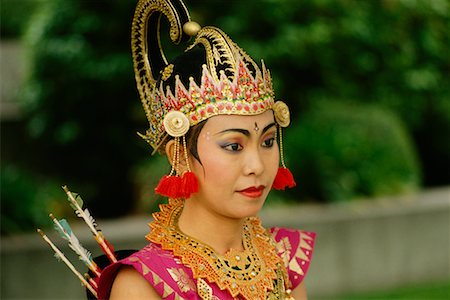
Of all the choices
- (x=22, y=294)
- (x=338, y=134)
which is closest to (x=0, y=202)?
(x=22, y=294)

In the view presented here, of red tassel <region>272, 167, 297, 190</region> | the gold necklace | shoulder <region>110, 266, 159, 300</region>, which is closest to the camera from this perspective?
shoulder <region>110, 266, 159, 300</region>

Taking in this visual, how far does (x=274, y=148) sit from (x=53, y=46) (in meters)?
6.23

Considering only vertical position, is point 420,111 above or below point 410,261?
above

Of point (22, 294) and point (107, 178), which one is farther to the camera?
point (107, 178)

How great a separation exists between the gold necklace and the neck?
2 cm

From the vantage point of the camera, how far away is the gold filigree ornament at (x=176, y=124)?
2959 millimetres

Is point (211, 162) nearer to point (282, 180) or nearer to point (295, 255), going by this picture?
point (282, 180)

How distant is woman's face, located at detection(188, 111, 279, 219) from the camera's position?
296 cm

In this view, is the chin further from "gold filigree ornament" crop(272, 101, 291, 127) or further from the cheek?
"gold filigree ornament" crop(272, 101, 291, 127)

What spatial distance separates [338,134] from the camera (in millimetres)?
8508

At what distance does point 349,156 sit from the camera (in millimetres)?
8484

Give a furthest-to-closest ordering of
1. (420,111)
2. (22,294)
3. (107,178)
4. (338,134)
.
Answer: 1. (420,111)
2. (107,178)
3. (338,134)
4. (22,294)

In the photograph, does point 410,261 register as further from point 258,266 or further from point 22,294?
point 258,266

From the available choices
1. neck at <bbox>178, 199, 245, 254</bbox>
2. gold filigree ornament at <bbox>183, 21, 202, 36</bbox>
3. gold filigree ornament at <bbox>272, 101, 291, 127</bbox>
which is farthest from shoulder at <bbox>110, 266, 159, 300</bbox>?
gold filigree ornament at <bbox>183, 21, 202, 36</bbox>
